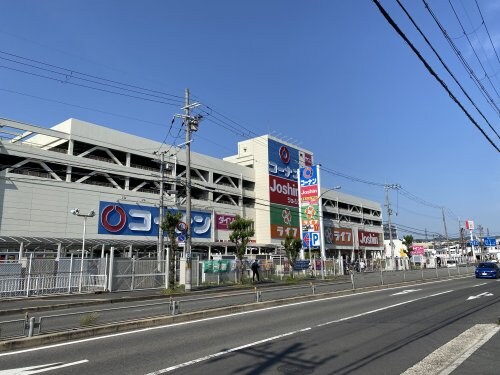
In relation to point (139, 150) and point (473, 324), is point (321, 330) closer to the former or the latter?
point (473, 324)

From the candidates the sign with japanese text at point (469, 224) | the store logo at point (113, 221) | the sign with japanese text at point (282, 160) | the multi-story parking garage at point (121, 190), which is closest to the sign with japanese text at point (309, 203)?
the multi-story parking garage at point (121, 190)

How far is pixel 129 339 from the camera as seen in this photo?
30.5ft

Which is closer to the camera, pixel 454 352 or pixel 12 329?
pixel 454 352

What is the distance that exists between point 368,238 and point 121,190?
6257cm

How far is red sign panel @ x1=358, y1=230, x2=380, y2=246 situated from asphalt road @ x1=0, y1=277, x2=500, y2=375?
7645 centimetres

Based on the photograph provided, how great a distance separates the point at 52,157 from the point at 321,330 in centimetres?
3499

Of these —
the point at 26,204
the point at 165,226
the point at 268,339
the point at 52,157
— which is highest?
the point at 52,157

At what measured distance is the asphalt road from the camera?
266 inches

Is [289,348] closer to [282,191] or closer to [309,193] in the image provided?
[309,193]

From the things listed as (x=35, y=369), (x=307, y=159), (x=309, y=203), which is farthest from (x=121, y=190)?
(x=35, y=369)

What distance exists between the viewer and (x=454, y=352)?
7.65 metres

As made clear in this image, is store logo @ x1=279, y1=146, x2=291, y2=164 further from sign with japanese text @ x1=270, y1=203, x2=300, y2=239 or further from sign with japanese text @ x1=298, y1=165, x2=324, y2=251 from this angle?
sign with japanese text @ x1=298, y1=165, x2=324, y2=251

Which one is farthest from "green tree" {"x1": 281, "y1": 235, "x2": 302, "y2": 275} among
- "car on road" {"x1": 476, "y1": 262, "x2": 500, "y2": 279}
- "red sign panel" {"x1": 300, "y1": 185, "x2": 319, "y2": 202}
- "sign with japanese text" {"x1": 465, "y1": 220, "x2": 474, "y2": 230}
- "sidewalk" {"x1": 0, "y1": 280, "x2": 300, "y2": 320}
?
"sign with japanese text" {"x1": 465, "y1": 220, "x2": 474, "y2": 230}

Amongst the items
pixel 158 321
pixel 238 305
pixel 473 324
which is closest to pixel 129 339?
pixel 158 321
